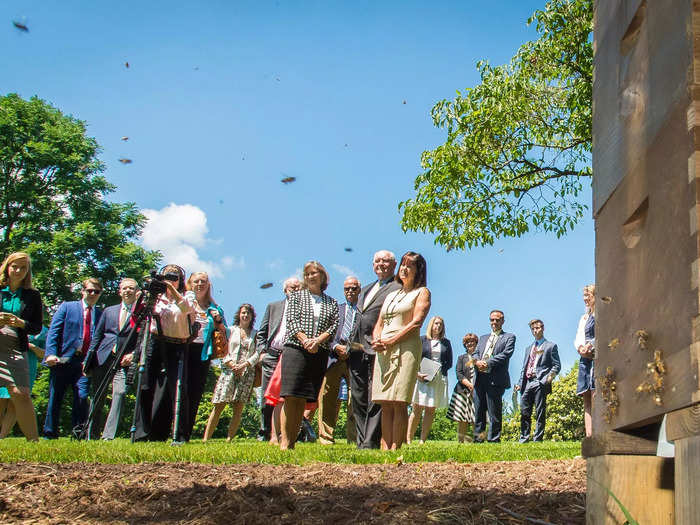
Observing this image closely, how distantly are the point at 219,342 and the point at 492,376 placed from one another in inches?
218

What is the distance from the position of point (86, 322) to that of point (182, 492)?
785 cm

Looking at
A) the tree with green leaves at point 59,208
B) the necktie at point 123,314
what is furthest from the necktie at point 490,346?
the tree with green leaves at point 59,208

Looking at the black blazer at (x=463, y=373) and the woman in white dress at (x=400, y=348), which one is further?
the black blazer at (x=463, y=373)

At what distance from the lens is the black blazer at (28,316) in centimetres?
830

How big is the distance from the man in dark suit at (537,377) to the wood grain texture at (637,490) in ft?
33.5

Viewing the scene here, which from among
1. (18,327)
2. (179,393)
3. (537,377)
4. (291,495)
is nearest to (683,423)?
(291,495)

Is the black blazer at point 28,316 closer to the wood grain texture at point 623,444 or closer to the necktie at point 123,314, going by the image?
the necktie at point 123,314

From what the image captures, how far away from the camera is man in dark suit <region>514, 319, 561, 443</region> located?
12.8 metres

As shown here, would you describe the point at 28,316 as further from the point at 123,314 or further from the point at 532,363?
the point at 532,363

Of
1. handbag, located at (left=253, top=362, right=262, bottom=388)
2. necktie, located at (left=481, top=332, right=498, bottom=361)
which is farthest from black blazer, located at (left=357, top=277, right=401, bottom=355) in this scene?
necktie, located at (left=481, top=332, right=498, bottom=361)

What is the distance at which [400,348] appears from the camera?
7602 millimetres

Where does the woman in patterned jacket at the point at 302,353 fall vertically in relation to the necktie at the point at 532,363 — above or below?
below

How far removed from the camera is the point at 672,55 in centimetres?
233

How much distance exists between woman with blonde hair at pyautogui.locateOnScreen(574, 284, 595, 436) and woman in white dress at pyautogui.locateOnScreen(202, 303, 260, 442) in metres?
4.93
